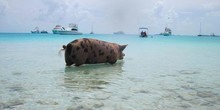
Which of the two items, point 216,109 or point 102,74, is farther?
point 102,74

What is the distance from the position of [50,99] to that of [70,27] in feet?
401

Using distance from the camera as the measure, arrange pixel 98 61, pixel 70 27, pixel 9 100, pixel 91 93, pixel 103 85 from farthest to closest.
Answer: pixel 70 27, pixel 98 61, pixel 103 85, pixel 91 93, pixel 9 100

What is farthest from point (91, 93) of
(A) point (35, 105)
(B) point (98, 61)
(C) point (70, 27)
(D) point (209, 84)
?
(C) point (70, 27)

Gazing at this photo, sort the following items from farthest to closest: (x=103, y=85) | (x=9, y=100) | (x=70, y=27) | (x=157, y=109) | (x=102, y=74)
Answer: (x=70, y=27), (x=102, y=74), (x=103, y=85), (x=9, y=100), (x=157, y=109)

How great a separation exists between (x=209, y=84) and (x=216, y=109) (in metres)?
3.45

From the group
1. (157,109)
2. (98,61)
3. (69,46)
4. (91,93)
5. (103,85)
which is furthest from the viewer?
(98,61)

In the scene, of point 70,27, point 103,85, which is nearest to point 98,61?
point 103,85

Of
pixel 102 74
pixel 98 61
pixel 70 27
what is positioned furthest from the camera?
pixel 70 27

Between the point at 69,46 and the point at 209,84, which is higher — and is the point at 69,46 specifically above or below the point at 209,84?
above

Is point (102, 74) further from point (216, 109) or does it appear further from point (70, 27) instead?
point (70, 27)

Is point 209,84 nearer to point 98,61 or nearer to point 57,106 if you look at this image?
point 57,106

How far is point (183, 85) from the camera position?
9.86 metres

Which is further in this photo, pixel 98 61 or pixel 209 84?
pixel 98 61

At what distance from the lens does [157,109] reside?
268 inches
